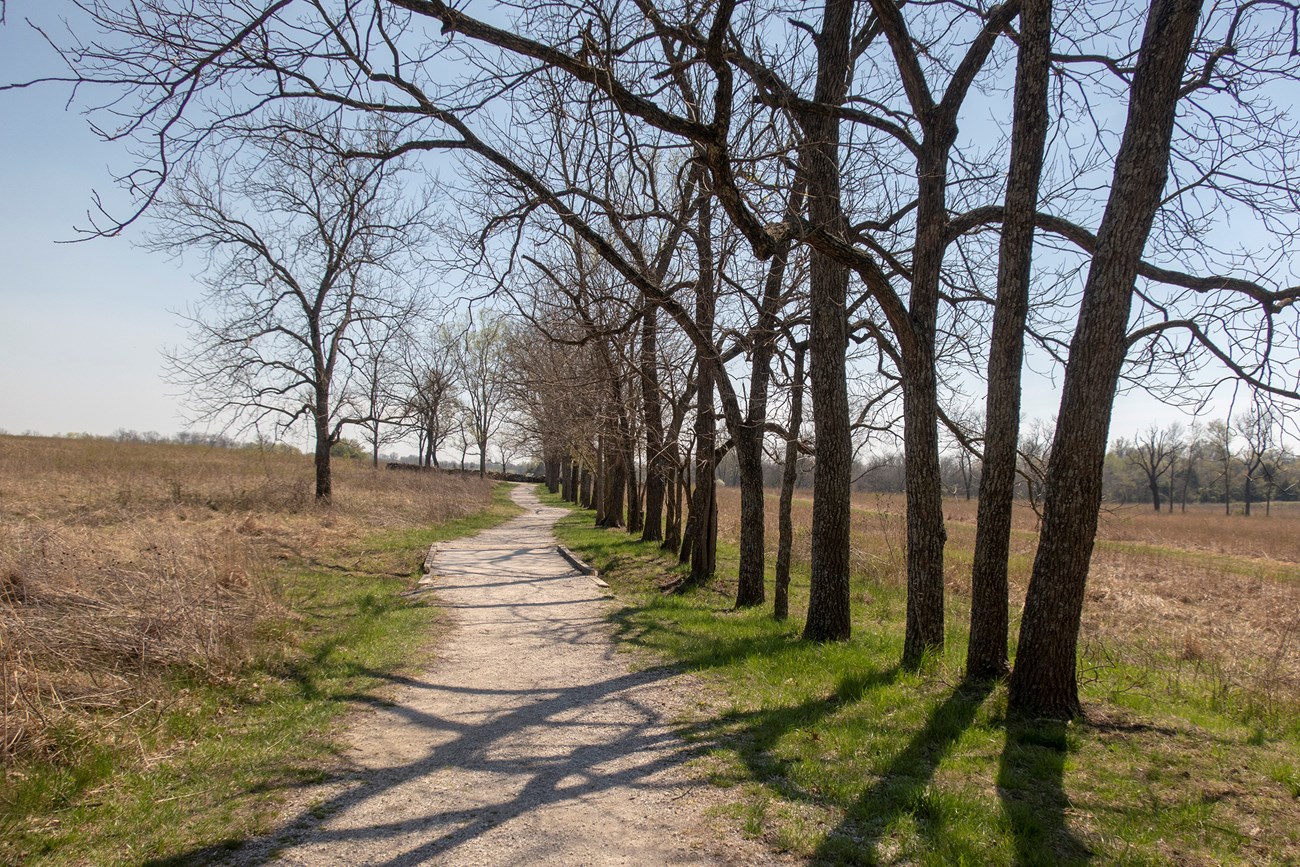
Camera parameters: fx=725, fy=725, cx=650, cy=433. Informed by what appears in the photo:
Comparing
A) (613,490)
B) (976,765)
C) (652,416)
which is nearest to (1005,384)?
(976,765)

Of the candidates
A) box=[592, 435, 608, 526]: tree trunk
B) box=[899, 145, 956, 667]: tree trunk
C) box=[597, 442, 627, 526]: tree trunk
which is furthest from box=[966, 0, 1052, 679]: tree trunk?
box=[597, 442, 627, 526]: tree trunk

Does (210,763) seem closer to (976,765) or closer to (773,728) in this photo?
(773,728)

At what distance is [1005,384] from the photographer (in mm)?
6852

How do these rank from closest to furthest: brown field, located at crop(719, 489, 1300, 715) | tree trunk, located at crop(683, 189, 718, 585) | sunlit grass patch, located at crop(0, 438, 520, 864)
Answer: sunlit grass patch, located at crop(0, 438, 520, 864) < brown field, located at crop(719, 489, 1300, 715) < tree trunk, located at crop(683, 189, 718, 585)

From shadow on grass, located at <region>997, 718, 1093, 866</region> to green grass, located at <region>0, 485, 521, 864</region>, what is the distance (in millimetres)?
4123

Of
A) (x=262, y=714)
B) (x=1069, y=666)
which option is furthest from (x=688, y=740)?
(x=262, y=714)

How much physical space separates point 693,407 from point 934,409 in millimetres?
7616

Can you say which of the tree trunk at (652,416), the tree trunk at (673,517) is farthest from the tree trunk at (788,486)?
the tree trunk at (673,517)

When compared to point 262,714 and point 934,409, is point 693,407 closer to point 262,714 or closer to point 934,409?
point 934,409

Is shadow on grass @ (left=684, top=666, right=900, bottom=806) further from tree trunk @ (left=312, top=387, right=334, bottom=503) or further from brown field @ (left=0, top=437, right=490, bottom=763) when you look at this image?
tree trunk @ (left=312, top=387, right=334, bottom=503)

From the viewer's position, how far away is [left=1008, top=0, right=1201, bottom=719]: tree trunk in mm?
5441

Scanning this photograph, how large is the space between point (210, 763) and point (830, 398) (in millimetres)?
6945

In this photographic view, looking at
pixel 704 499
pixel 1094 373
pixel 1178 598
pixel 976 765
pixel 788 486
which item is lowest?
pixel 1178 598

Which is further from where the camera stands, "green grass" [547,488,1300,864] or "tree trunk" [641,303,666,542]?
"tree trunk" [641,303,666,542]
